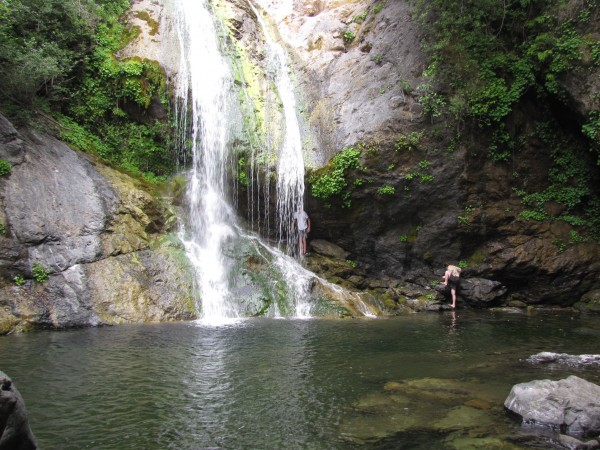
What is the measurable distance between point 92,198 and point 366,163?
838cm

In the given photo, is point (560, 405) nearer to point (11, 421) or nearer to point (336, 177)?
point (11, 421)

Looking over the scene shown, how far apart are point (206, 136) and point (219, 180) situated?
69.4 inches

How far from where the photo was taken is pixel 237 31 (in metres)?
19.0

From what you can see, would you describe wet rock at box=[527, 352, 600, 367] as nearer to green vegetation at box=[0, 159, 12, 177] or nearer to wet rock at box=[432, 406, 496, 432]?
wet rock at box=[432, 406, 496, 432]

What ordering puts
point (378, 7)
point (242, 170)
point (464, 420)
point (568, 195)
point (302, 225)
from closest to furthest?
point (464, 420) → point (568, 195) → point (302, 225) → point (242, 170) → point (378, 7)

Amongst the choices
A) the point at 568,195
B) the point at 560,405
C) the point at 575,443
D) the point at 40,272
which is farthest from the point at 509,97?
the point at 40,272

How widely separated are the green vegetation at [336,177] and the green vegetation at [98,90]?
5446 mm

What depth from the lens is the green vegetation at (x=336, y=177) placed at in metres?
14.5

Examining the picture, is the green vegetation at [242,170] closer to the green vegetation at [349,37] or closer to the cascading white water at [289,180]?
the cascading white water at [289,180]

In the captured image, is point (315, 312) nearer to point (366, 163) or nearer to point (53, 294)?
point (366, 163)

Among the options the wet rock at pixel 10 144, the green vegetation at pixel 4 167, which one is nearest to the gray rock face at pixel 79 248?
the wet rock at pixel 10 144

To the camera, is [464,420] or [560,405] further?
[464,420]

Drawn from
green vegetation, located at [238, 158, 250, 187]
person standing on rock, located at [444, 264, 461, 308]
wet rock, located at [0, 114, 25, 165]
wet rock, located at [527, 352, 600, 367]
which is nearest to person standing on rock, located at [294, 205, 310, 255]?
green vegetation, located at [238, 158, 250, 187]

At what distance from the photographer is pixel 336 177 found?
14.6 meters
